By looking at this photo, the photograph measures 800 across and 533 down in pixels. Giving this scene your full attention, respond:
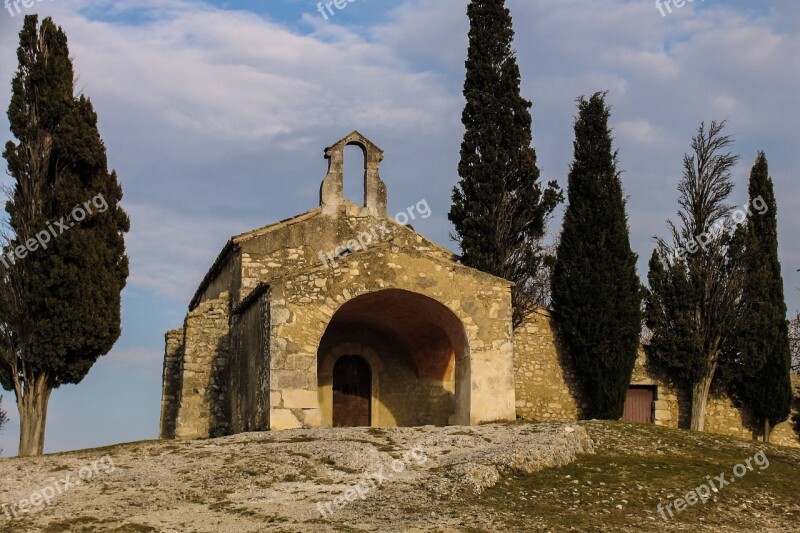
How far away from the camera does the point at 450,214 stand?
27125 mm

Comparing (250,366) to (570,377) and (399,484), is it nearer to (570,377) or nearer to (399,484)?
(399,484)

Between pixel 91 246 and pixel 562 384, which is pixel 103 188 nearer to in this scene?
pixel 91 246

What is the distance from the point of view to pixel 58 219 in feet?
74.6

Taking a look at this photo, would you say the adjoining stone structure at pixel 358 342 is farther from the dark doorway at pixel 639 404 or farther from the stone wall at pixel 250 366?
the dark doorway at pixel 639 404

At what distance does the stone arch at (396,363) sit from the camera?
23.3 metres

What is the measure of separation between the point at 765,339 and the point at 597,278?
486 cm

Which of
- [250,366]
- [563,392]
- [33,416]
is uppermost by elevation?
[250,366]

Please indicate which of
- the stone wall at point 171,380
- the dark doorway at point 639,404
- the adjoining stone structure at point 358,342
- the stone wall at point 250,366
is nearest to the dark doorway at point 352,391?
the adjoining stone structure at point 358,342

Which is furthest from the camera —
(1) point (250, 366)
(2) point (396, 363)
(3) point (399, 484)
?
(2) point (396, 363)

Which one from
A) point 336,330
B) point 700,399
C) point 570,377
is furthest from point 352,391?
point 700,399

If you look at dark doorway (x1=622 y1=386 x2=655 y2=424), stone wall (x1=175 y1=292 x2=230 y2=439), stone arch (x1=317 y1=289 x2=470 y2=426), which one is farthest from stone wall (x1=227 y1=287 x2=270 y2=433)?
dark doorway (x1=622 y1=386 x2=655 y2=424)

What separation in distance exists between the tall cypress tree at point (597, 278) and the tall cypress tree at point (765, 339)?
3.25 m

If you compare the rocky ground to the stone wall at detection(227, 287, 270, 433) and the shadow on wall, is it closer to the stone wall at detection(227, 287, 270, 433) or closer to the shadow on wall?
the stone wall at detection(227, 287, 270, 433)

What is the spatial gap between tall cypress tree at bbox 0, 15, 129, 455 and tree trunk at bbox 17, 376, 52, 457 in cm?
2
